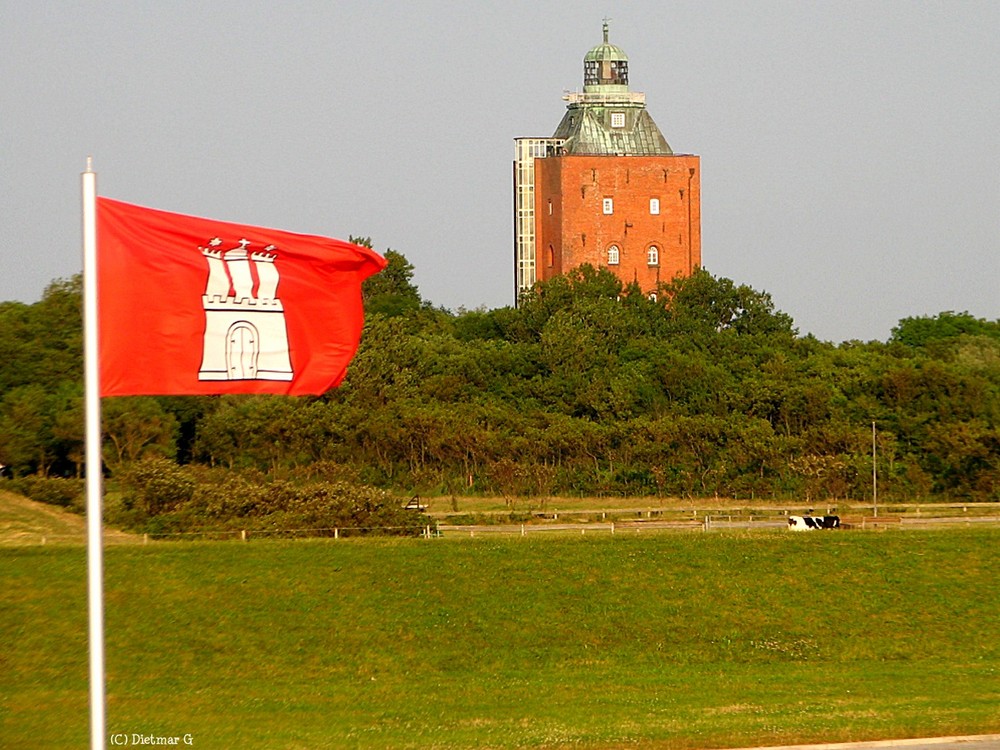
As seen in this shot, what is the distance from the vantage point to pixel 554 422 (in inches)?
3113

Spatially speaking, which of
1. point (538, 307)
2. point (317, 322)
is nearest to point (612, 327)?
point (538, 307)

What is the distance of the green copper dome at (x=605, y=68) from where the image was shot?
12144 centimetres

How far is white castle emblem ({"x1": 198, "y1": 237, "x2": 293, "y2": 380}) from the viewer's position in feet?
40.8

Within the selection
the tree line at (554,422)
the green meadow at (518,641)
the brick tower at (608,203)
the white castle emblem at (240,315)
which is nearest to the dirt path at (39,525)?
the green meadow at (518,641)

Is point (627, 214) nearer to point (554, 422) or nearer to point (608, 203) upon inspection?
point (608, 203)

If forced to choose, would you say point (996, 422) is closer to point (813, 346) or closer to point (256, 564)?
point (813, 346)

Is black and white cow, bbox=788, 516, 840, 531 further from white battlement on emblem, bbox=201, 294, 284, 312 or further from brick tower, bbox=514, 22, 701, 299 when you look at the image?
brick tower, bbox=514, 22, 701, 299

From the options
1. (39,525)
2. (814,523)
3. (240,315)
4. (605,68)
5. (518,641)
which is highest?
(605,68)

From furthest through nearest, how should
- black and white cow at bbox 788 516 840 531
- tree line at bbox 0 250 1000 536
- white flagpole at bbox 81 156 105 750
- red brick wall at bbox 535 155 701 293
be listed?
red brick wall at bbox 535 155 701 293, tree line at bbox 0 250 1000 536, black and white cow at bbox 788 516 840 531, white flagpole at bbox 81 156 105 750

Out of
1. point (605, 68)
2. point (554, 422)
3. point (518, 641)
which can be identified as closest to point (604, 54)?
point (605, 68)

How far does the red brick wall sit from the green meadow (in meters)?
68.1

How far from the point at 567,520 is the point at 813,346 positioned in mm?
36377

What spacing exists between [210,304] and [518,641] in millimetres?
23703

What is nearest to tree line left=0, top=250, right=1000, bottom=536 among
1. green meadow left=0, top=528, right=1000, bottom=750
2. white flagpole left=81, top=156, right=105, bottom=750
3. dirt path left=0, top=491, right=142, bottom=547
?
dirt path left=0, top=491, right=142, bottom=547
